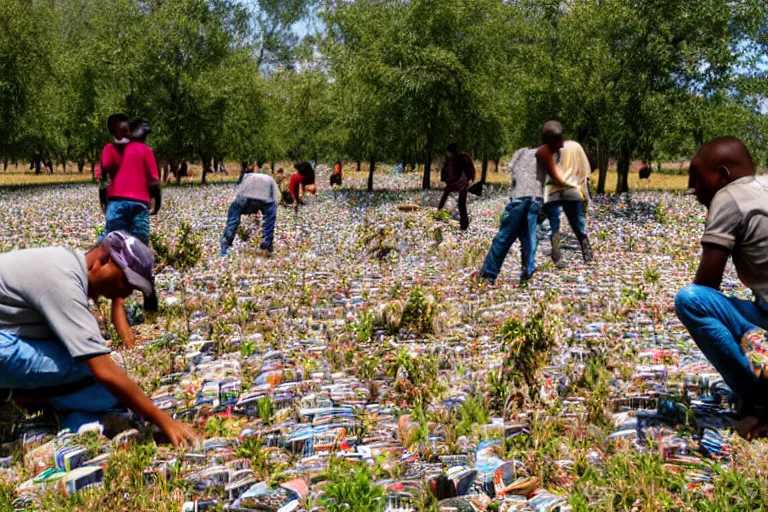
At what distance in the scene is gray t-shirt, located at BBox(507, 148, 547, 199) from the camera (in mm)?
10023

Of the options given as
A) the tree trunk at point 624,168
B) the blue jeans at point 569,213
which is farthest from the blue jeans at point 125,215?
the tree trunk at point 624,168

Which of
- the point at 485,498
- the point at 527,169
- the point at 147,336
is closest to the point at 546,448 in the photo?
the point at 485,498

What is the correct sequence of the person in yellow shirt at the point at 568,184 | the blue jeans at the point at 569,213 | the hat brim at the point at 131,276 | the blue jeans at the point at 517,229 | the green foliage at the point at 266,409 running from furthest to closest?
the blue jeans at the point at 569,213 < the person in yellow shirt at the point at 568,184 < the blue jeans at the point at 517,229 < the green foliage at the point at 266,409 < the hat brim at the point at 131,276

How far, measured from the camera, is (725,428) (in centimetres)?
455

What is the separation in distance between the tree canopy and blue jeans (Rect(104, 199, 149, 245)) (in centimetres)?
2247

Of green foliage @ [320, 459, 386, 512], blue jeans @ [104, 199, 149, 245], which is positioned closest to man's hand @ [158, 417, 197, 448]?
green foliage @ [320, 459, 386, 512]

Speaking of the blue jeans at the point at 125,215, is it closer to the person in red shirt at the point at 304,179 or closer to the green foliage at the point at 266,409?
the green foliage at the point at 266,409

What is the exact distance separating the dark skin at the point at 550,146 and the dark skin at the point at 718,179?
5.43m

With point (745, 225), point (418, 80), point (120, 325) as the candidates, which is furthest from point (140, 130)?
point (418, 80)

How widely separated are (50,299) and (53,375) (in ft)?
2.41

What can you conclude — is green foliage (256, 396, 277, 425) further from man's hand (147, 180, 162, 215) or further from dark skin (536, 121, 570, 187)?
dark skin (536, 121, 570, 187)

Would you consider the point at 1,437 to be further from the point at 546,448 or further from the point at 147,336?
the point at 546,448

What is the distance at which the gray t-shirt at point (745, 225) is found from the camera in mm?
4289

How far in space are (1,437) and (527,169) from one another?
7.88 meters
